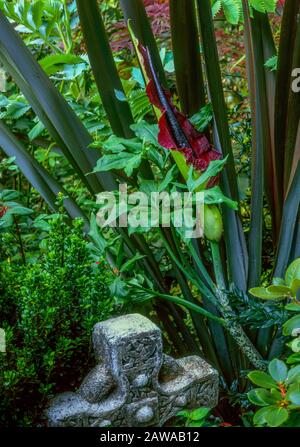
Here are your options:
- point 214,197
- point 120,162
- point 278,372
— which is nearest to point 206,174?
point 214,197

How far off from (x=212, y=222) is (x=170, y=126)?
22cm

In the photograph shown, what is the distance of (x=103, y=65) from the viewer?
139 centimetres

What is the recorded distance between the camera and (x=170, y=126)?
1.19 metres

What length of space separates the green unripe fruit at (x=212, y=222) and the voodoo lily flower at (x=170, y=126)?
62 mm

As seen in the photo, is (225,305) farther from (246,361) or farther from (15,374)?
(15,374)

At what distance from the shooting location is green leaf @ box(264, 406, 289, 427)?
2.74ft

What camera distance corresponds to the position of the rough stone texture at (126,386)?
1.08m

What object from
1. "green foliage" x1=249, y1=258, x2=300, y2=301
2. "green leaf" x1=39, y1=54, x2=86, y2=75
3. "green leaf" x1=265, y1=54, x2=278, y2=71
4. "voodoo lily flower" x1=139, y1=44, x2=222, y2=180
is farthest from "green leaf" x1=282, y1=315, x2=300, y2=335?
"green leaf" x1=39, y1=54, x2=86, y2=75

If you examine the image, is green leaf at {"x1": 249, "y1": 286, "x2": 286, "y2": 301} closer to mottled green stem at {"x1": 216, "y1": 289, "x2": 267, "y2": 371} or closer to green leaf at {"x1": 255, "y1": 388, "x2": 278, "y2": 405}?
green leaf at {"x1": 255, "y1": 388, "x2": 278, "y2": 405}

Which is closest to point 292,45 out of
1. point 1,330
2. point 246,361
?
point 246,361

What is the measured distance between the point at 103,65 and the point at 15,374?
0.76m

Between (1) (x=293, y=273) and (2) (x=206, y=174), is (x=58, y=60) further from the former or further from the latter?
(1) (x=293, y=273)

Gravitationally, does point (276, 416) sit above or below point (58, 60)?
below

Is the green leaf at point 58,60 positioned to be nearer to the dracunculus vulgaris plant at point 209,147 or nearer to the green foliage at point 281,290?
the dracunculus vulgaris plant at point 209,147
